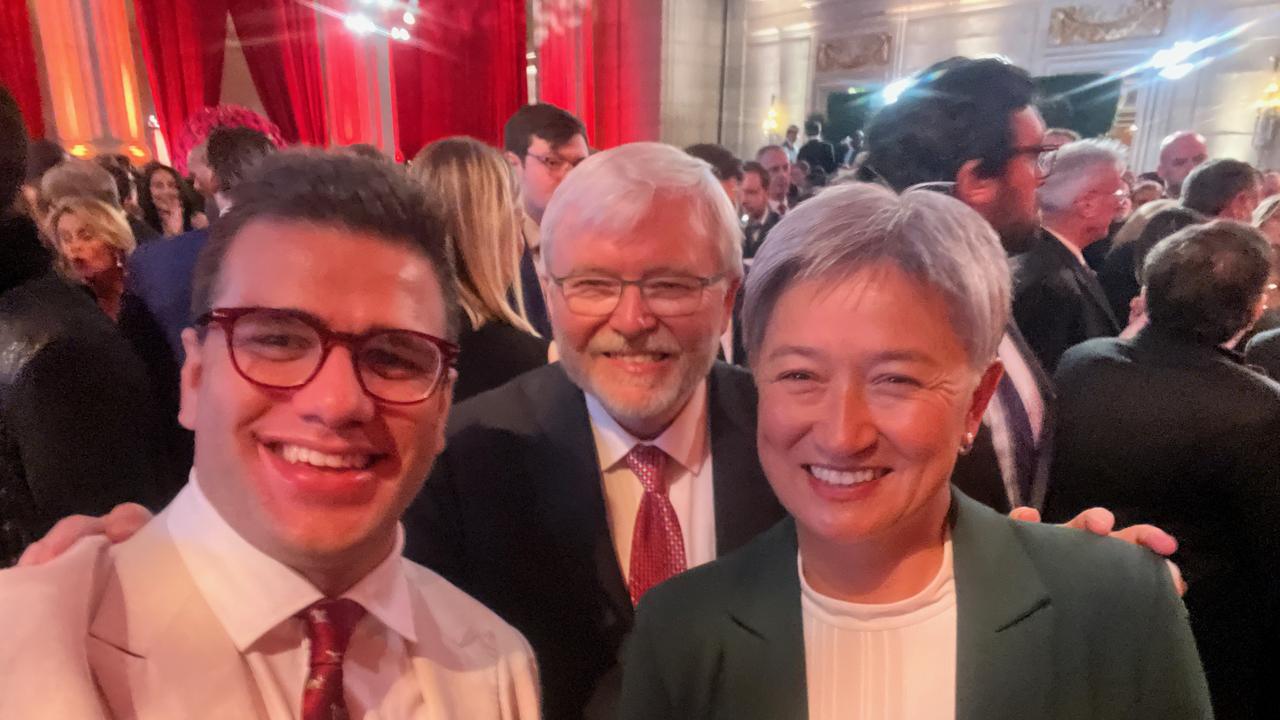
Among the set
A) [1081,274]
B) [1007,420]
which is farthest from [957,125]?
[1081,274]

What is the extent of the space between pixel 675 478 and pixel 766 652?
18.7 inches

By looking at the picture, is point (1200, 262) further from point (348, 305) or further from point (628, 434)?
point (348, 305)

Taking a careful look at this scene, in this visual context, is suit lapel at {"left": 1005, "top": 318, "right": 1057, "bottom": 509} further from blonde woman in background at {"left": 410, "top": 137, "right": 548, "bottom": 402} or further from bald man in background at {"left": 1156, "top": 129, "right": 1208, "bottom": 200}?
bald man in background at {"left": 1156, "top": 129, "right": 1208, "bottom": 200}

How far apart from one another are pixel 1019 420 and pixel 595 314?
3.51ft

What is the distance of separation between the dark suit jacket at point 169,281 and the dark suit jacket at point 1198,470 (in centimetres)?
244

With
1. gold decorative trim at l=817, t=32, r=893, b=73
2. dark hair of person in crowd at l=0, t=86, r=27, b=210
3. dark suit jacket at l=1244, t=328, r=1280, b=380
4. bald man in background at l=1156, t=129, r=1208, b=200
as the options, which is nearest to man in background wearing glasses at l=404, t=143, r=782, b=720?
dark hair of person in crowd at l=0, t=86, r=27, b=210

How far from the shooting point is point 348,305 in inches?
36.0

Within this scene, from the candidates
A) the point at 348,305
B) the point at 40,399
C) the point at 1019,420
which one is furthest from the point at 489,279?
the point at 1019,420

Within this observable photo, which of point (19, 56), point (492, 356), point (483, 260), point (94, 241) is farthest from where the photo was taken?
point (19, 56)

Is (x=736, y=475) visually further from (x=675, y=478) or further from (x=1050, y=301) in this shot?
(x=1050, y=301)

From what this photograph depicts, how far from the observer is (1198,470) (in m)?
2.04

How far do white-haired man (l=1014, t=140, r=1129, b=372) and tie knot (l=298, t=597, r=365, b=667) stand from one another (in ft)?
7.14

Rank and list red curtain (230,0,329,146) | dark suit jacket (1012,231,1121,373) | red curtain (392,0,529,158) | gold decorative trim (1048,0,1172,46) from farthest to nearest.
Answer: gold decorative trim (1048,0,1172,46) → red curtain (392,0,529,158) → red curtain (230,0,329,146) → dark suit jacket (1012,231,1121,373)

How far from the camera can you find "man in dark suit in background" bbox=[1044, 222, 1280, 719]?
2.00m
